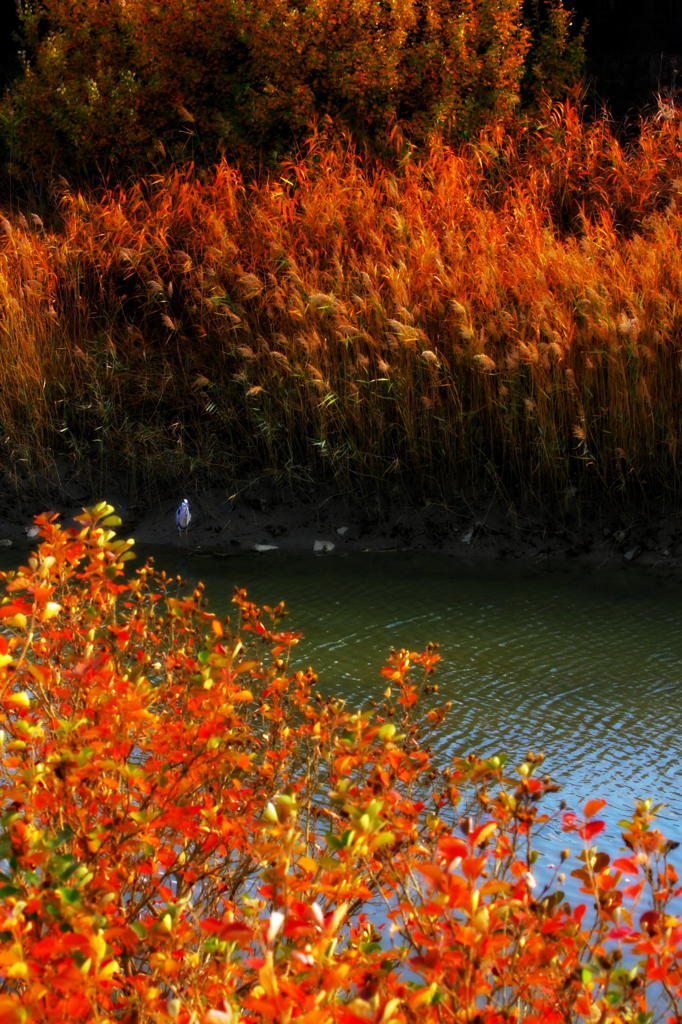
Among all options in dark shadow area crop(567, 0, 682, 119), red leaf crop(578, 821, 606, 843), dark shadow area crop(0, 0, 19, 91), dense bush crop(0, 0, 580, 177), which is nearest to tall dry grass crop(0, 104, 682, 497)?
dense bush crop(0, 0, 580, 177)

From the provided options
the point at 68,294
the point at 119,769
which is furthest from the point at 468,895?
the point at 68,294

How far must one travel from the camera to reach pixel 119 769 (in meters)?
1.54

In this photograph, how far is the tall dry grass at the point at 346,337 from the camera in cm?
529

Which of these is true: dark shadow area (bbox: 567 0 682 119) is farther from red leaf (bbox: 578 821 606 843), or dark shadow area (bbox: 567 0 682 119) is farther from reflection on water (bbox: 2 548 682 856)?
red leaf (bbox: 578 821 606 843)

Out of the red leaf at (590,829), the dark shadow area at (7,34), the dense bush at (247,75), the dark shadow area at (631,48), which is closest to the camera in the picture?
the red leaf at (590,829)

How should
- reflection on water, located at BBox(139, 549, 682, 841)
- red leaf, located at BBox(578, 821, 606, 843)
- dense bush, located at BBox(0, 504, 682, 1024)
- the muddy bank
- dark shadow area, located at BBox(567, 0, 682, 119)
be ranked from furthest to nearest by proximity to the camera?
dark shadow area, located at BBox(567, 0, 682, 119) < the muddy bank < reflection on water, located at BBox(139, 549, 682, 841) < red leaf, located at BBox(578, 821, 606, 843) < dense bush, located at BBox(0, 504, 682, 1024)

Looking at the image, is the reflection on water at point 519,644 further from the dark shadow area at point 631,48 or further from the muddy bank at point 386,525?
the dark shadow area at point 631,48

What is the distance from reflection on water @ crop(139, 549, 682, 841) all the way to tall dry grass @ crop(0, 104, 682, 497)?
0.68 meters

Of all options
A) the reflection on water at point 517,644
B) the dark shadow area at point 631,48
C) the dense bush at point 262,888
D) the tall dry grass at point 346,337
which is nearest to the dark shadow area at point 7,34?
the tall dry grass at point 346,337

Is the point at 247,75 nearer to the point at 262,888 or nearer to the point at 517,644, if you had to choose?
the point at 517,644

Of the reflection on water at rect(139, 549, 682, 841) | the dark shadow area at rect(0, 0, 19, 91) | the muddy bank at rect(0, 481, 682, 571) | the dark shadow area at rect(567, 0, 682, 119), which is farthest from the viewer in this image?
the dark shadow area at rect(0, 0, 19, 91)

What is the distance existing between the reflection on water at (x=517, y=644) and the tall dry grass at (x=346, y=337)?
0.68 m

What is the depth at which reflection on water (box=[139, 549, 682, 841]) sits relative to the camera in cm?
309

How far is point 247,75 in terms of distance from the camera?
27.5 feet
